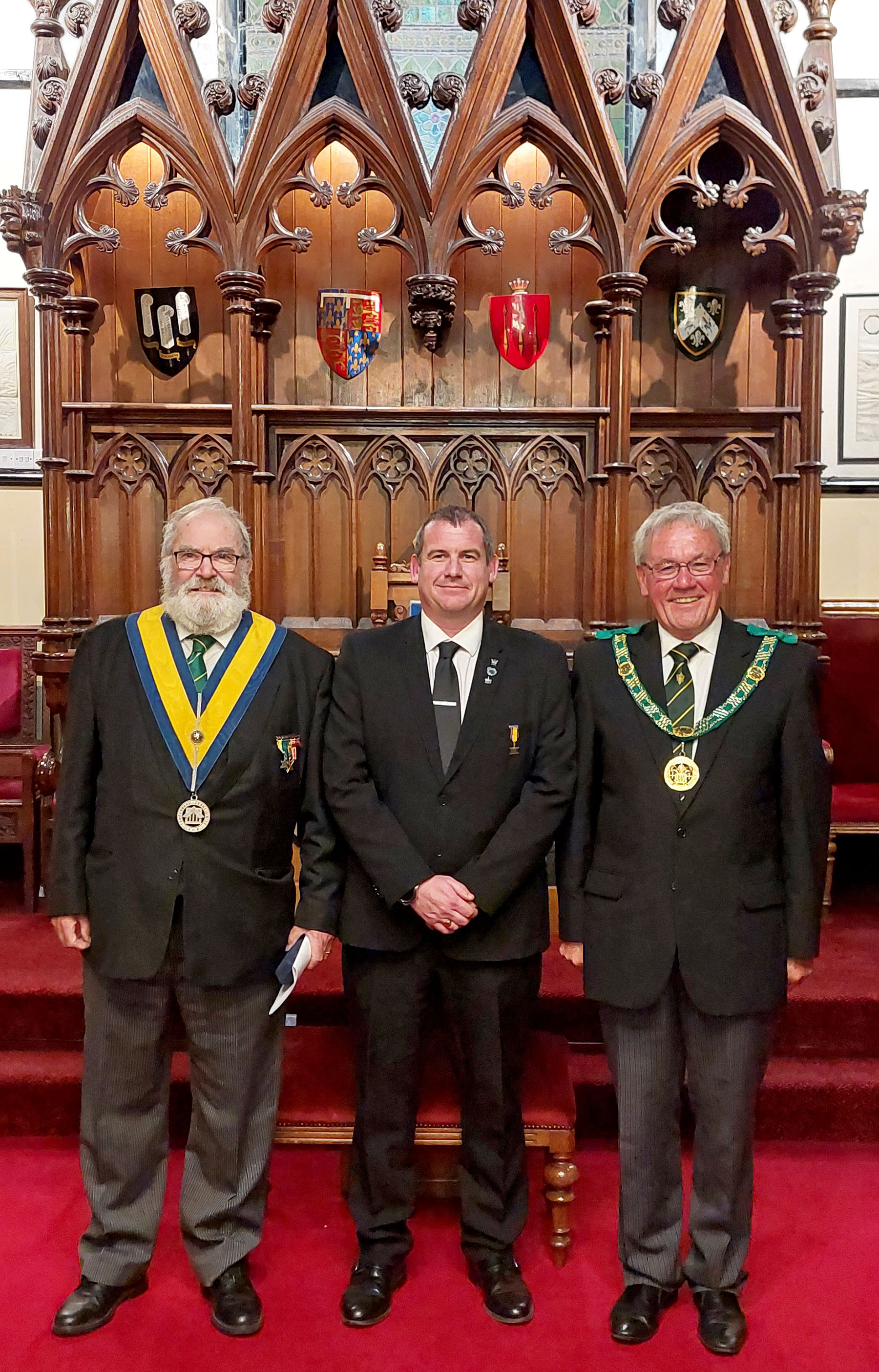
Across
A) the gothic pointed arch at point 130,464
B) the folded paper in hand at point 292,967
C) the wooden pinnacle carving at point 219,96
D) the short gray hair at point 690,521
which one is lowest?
the folded paper in hand at point 292,967

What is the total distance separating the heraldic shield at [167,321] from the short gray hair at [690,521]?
2750 millimetres

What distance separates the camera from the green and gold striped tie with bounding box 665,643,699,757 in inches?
86.9

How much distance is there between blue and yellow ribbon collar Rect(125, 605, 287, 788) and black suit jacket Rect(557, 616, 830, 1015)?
0.81m

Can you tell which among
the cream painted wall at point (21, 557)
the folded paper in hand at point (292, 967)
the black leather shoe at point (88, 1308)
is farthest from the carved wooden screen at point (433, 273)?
the black leather shoe at point (88, 1308)

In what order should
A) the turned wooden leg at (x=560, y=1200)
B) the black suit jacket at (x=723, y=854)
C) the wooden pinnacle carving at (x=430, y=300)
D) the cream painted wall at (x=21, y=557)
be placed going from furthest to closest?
the cream painted wall at (x=21, y=557) < the wooden pinnacle carving at (x=430, y=300) < the turned wooden leg at (x=560, y=1200) < the black suit jacket at (x=723, y=854)

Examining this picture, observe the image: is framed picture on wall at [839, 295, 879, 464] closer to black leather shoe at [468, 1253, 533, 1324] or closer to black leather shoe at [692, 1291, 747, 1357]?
black leather shoe at [692, 1291, 747, 1357]

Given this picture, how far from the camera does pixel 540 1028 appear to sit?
10.9ft

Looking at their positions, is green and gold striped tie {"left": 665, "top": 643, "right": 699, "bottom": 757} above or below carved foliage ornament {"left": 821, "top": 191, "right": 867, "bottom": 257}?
below

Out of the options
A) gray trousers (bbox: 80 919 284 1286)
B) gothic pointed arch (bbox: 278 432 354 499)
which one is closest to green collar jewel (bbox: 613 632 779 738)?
gray trousers (bbox: 80 919 284 1286)

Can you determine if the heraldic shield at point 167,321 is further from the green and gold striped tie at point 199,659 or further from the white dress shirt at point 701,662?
the white dress shirt at point 701,662

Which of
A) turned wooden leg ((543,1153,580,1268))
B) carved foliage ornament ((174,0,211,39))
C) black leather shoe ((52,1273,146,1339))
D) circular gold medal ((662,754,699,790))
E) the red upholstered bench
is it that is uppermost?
carved foliage ornament ((174,0,211,39))

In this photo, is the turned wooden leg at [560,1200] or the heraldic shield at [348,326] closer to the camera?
the turned wooden leg at [560,1200]

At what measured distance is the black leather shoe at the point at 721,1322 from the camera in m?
2.18

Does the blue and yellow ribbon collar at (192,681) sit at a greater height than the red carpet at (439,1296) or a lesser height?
greater
